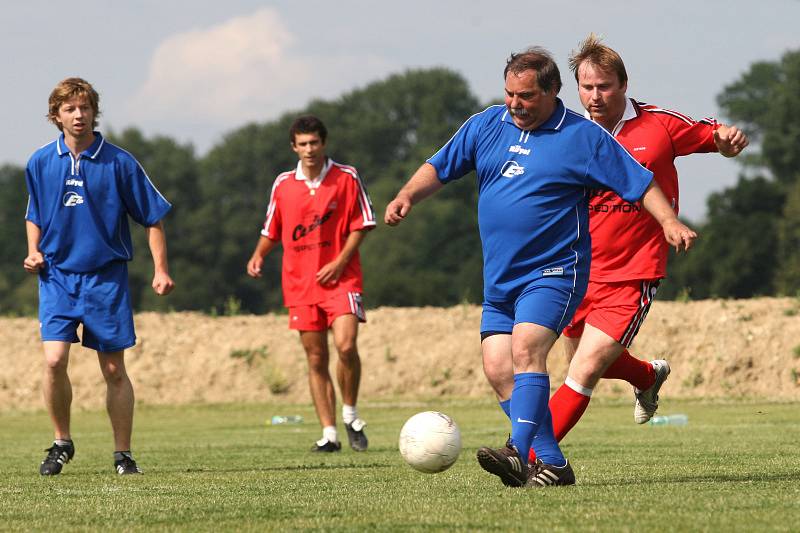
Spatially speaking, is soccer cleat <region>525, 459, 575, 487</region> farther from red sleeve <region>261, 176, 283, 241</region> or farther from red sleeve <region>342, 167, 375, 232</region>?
red sleeve <region>261, 176, 283, 241</region>

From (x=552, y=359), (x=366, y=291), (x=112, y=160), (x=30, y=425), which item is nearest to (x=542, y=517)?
(x=112, y=160)

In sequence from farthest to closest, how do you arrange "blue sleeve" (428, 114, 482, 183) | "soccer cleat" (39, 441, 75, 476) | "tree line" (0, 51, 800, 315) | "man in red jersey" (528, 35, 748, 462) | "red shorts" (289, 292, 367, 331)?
"tree line" (0, 51, 800, 315)
"red shorts" (289, 292, 367, 331)
"soccer cleat" (39, 441, 75, 476)
"man in red jersey" (528, 35, 748, 462)
"blue sleeve" (428, 114, 482, 183)

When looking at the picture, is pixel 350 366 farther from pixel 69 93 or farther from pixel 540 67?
pixel 540 67

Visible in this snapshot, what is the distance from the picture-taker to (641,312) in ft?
26.7

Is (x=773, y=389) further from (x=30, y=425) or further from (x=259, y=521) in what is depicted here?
(x=259, y=521)

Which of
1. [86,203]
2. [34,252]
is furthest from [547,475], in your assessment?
[34,252]

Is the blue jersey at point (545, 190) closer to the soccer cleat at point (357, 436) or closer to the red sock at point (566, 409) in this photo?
the red sock at point (566, 409)

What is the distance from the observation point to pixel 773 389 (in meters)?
22.3

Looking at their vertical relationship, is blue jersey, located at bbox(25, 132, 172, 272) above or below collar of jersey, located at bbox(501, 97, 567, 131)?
below

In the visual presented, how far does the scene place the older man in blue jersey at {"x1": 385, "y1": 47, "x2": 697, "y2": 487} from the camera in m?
7.10

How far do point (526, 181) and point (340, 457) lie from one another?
4.13 metres

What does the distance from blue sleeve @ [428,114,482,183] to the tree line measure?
37.1m

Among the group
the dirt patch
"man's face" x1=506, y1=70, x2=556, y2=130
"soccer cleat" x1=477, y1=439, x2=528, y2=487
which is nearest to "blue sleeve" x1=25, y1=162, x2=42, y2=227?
"man's face" x1=506, y1=70, x2=556, y2=130

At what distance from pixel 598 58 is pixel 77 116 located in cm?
345
